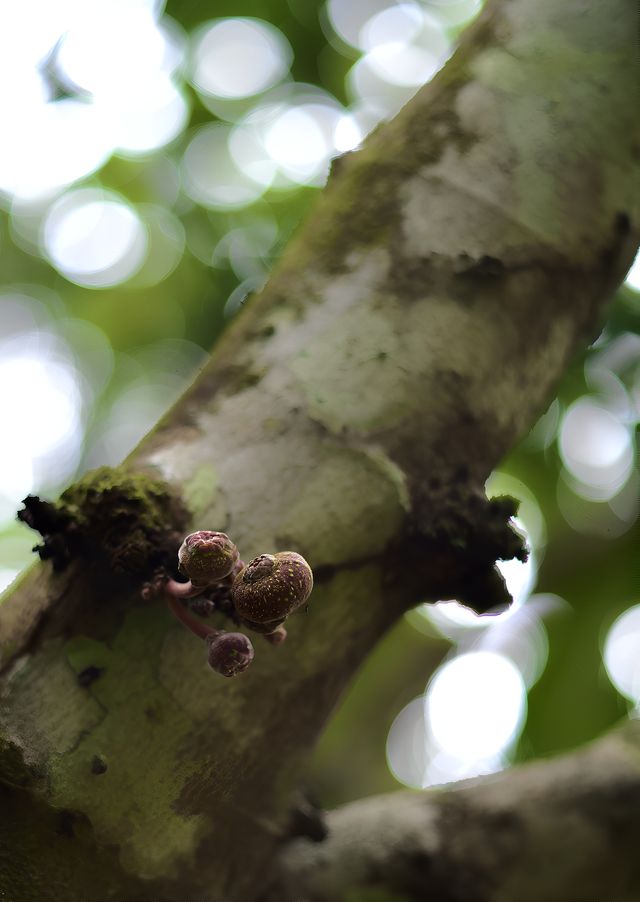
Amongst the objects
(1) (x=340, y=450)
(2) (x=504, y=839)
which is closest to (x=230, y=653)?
(1) (x=340, y=450)

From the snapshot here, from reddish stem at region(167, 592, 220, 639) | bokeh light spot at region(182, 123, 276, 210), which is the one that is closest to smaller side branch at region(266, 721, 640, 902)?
reddish stem at region(167, 592, 220, 639)

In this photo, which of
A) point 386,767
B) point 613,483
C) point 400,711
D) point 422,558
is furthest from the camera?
point 613,483

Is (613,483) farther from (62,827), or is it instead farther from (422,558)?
(62,827)

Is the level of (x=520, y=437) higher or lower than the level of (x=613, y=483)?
higher

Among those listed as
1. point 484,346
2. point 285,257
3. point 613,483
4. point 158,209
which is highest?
point 285,257

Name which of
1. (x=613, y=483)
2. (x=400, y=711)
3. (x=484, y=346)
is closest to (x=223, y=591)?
(x=484, y=346)

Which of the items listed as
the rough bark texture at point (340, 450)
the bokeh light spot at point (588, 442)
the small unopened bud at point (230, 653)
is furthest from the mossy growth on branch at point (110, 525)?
the bokeh light spot at point (588, 442)
